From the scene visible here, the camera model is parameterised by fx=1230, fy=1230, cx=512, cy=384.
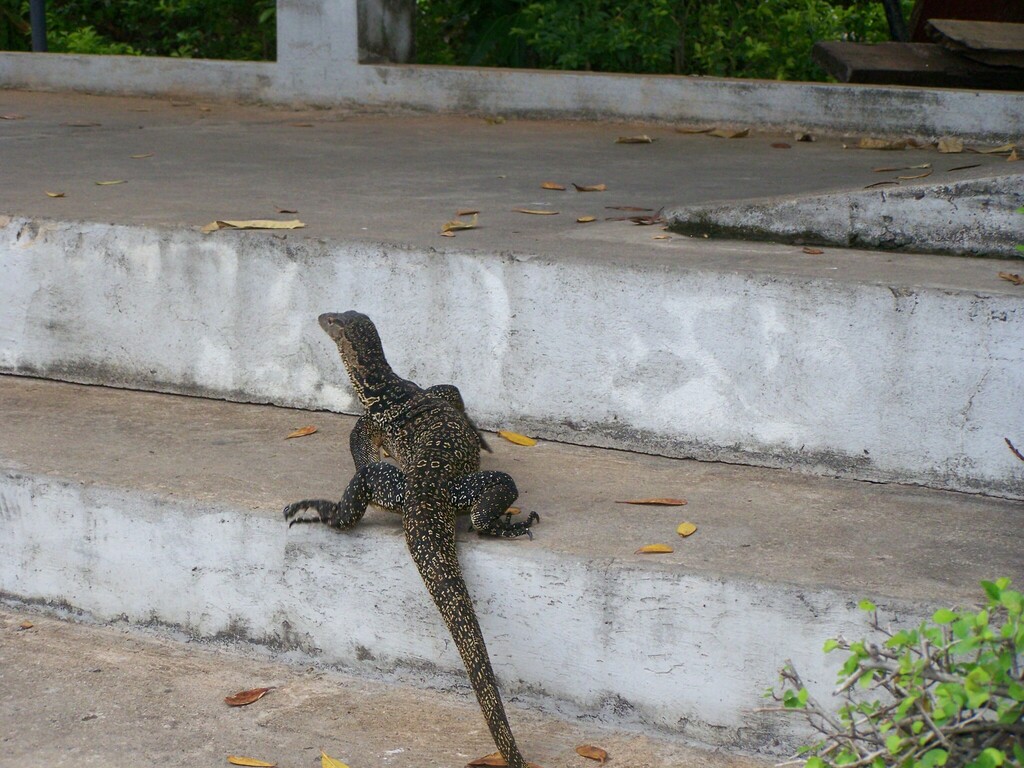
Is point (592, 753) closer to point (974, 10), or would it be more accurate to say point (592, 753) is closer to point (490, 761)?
point (490, 761)

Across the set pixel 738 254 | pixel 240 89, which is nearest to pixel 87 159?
pixel 240 89

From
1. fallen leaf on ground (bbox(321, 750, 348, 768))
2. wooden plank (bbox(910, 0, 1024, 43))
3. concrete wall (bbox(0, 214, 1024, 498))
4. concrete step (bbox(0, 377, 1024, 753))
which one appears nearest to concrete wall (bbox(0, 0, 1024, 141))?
wooden plank (bbox(910, 0, 1024, 43))

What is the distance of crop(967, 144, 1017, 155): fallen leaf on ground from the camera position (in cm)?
639

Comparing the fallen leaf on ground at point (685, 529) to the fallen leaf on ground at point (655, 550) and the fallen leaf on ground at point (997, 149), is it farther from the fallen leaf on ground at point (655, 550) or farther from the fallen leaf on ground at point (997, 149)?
the fallen leaf on ground at point (997, 149)

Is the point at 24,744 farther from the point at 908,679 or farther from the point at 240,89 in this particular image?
the point at 240,89

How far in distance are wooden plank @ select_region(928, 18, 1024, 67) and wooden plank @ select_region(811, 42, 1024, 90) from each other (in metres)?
0.12

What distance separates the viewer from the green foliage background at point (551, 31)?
342 inches

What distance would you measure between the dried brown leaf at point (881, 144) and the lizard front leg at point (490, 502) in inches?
167

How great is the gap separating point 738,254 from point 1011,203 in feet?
3.17

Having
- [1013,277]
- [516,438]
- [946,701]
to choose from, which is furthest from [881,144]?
→ [946,701]

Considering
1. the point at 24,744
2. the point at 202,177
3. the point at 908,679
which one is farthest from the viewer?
the point at 202,177

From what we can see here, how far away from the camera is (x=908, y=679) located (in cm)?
203

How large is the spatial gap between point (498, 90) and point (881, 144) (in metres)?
2.50

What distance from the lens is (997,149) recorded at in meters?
6.48
